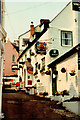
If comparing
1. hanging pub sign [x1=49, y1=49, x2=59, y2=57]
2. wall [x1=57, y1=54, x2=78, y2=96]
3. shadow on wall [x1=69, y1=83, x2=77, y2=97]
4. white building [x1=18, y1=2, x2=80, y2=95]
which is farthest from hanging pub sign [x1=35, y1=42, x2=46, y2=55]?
shadow on wall [x1=69, y1=83, x2=77, y2=97]

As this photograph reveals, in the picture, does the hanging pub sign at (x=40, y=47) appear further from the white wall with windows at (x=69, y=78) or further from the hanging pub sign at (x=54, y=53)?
the white wall with windows at (x=69, y=78)

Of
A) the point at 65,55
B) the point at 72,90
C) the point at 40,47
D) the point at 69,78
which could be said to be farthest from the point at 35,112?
the point at 40,47

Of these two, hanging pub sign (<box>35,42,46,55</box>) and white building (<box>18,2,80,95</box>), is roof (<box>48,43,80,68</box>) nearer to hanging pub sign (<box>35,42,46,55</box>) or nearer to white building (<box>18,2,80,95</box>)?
white building (<box>18,2,80,95</box>)

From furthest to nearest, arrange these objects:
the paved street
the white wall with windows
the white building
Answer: the white building → the white wall with windows → the paved street

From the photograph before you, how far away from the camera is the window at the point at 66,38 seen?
20.2 meters

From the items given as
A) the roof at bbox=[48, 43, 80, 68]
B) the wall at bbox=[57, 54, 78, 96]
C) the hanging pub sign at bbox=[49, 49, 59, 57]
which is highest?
the hanging pub sign at bbox=[49, 49, 59, 57]

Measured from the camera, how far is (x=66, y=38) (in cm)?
2023

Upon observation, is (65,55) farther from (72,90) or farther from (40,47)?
(40,47)

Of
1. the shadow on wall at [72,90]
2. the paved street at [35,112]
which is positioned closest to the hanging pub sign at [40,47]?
the shadow on wall at [72,90]

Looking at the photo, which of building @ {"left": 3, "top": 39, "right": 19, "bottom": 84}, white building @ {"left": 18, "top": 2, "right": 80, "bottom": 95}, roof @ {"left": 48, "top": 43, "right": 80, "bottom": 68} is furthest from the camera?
building @ {"left": 3, "top": 39, "right": 19, "bottom": 84}

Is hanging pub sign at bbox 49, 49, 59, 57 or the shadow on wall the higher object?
hanging pub sign at bbox 49, 49, 59, 57

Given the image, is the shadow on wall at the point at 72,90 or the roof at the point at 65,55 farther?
the shadow on wall at the point at 72,90

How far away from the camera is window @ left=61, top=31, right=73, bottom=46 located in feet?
66.4

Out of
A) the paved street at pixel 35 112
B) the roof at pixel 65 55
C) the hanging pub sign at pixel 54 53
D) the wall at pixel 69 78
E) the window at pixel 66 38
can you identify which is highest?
the window at pixel 66 38
